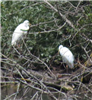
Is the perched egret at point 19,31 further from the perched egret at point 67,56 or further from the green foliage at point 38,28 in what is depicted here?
the perched egret at point 67,56

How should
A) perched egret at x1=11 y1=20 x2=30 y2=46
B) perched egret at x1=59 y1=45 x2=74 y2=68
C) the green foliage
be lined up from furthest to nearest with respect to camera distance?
the green foliage → perched egret at x1=11 y1=20 x2=30 y2=46 → perched egret at x1=59 y1=45 x2=74 y2=68

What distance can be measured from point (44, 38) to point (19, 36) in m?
0.67

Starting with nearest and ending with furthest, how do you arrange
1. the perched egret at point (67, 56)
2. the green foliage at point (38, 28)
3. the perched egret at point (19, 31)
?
1. the perched egret at point (67, 56)
2. the perched egret at point (19, 31)
3. the green foliage at point (38, 28)

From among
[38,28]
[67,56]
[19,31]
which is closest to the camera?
[67,56]

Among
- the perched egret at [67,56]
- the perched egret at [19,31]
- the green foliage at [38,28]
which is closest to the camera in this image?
the perched egret at [67,56]

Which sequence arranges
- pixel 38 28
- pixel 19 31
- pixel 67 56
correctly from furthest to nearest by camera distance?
pixel 38 28
pixel 19 31
pixel 67 56

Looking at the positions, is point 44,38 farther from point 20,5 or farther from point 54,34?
point 20,5

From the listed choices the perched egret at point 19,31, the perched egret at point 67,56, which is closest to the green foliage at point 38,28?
the perched egret at point 19,31

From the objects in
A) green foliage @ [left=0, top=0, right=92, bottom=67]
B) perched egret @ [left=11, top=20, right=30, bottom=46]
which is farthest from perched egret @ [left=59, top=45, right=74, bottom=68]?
perched egret @ [left=11, top=20, right=30, bottom=46]

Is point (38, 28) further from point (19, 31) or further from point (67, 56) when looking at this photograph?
point (67, 56)

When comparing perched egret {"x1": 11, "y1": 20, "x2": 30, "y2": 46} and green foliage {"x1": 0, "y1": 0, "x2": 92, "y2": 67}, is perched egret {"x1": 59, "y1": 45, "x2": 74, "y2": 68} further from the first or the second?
perched egret {"x1": 11, "y1": 20, "x2": 30, "y2": 46}

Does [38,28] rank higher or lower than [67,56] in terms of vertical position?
higher

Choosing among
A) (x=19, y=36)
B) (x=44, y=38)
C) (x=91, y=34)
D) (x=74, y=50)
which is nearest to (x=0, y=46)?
(x=19, y=36)

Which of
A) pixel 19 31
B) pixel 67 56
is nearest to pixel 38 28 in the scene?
pixel 19 31
